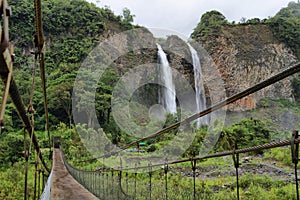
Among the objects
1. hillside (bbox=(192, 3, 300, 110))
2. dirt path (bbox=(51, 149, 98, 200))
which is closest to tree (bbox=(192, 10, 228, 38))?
hillside (bbox=(192, 3, 300, 110))

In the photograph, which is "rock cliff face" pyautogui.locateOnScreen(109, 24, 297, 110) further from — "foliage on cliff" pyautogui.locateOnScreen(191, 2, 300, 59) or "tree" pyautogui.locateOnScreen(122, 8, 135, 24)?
"tree" pyautogui.locateOnScreen(122, 8, 135, 24)

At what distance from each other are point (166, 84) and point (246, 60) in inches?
161

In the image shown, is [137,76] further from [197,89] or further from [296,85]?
[296,85]

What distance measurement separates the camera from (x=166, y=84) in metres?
15.5

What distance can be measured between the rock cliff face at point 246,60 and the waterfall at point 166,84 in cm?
211

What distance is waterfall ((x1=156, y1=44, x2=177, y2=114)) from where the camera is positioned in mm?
15219

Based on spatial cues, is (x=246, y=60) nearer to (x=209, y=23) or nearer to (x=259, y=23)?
(x=209, y=23)

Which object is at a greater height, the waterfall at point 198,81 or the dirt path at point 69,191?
the waterfall at point 198,81

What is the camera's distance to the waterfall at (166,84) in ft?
49.9

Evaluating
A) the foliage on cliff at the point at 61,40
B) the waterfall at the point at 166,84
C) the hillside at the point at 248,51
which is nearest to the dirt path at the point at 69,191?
the foliage on cliff at the point at 61,40

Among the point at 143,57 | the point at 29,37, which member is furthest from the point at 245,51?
the point at 29,37

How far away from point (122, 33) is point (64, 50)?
3.49m

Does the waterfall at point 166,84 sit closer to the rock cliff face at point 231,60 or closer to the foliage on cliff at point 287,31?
the rock cliff face at point 231,60

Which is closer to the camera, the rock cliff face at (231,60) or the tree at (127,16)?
the rock cliff face at (231,60)
